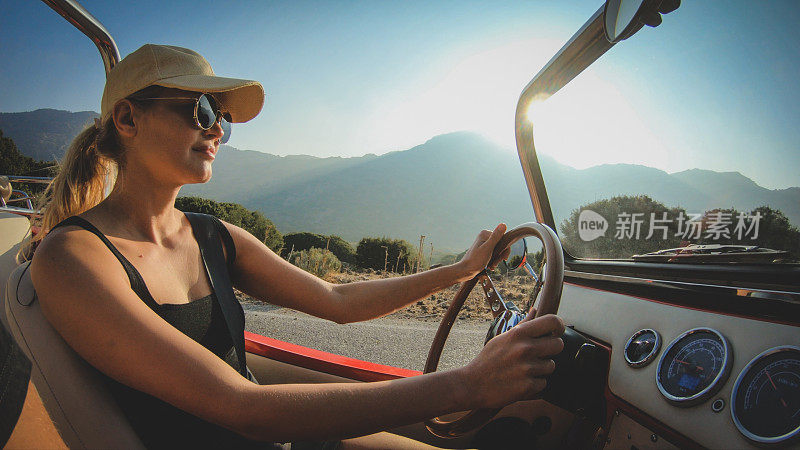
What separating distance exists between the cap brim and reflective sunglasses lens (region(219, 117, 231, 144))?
2.8 inches

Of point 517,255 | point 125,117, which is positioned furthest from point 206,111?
point 517,255

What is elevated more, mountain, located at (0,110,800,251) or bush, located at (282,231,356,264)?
mountain, located at (0,110,800,251)

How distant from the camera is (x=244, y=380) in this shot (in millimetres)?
848

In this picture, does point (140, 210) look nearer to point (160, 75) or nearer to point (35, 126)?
point (160, 75)

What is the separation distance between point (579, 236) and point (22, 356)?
2101mm

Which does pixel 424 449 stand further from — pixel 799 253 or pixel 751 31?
pixel 751 31

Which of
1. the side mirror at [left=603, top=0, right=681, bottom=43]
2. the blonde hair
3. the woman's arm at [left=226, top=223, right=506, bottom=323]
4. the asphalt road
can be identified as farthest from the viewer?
the asphalt road

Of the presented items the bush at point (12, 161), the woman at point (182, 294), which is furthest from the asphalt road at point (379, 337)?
the bush at point (12, 161)

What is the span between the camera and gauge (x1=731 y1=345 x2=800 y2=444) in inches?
33.4

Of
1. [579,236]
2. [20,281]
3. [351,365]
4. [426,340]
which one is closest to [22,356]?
[20,281]

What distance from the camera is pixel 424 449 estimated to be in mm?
1398

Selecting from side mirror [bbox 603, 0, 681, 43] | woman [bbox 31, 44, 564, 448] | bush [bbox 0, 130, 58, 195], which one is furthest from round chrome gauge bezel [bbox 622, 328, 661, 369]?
bush [bbox 0, 130, 58, 195]

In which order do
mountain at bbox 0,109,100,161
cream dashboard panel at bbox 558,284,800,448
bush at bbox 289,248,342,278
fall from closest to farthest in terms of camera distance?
cream dashboard panel at bbox 558,284,800,448
bush at bbox 289,248,342,278
mountain at bbox 0,109,100,161

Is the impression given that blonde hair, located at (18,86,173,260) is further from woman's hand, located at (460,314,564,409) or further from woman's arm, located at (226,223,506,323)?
woman's hand, located at (460,314,564,409)
